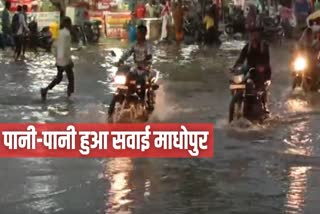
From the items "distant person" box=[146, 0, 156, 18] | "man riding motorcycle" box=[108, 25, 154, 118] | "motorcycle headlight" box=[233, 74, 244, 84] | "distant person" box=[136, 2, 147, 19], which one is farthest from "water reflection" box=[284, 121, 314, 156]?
"distant person" box=[146, 0, 156, 18]

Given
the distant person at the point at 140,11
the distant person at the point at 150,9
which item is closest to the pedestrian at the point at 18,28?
the distant person at the point at 140,11

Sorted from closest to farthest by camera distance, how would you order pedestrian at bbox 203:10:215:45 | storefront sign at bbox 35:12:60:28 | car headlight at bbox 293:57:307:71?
car headlight at bbox 293:57:307:71, storefront sign at bbox 35:12:60:28, pedestrian at bbox 203:10:215:45

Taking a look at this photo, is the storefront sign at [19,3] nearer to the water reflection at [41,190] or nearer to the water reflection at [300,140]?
the water reflection at [300,140]

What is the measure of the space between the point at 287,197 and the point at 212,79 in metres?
10.5

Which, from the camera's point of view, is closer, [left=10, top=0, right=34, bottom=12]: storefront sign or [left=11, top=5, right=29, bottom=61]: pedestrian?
[left=11, top=5, right=29, bottom=61]: pedestrian

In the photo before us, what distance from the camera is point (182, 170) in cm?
934

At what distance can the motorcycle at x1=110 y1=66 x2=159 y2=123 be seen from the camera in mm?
12391

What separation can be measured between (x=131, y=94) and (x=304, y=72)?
5364mm

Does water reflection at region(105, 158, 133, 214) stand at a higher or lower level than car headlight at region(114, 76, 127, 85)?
lower

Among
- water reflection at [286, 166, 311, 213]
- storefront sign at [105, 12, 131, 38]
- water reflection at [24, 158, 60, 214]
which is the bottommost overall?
storefront sign at [105, 12, 131, 38]

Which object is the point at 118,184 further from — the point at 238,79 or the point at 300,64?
the point at 300,64

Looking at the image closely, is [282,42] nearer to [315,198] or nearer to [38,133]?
[38,133]

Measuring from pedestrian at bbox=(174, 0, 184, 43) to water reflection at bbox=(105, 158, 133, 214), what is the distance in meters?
19.7

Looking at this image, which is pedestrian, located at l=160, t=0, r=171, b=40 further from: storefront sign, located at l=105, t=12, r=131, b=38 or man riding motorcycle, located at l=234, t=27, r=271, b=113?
man riding motorcycle, located at l=234, t=27, r=271, b=113
